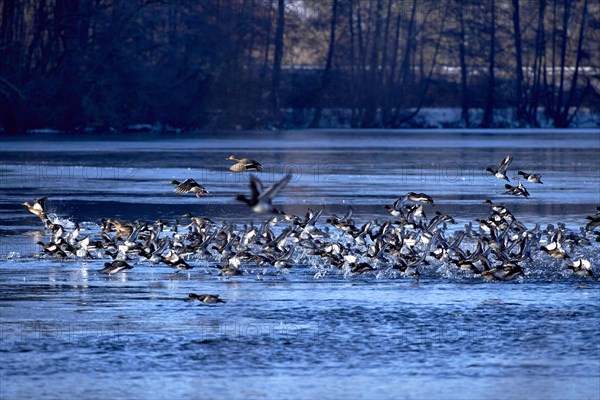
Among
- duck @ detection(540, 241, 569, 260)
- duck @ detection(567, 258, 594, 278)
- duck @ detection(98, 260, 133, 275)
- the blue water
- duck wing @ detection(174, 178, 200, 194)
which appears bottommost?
the blue water

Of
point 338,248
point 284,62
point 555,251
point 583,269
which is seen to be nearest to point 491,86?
point 284,62

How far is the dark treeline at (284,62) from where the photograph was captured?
5225 cm

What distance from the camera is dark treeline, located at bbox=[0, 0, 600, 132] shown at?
52250mm

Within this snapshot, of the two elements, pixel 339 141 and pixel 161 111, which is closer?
pixel 339 141

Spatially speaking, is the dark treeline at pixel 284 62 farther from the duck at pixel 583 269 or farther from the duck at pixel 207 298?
the duck at pixel 207 298

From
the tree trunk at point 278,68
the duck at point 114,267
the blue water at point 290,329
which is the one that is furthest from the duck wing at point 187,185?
the tree trunk at point 278,68

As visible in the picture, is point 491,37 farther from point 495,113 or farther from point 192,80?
point 192,80

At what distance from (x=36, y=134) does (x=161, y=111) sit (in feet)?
24.5

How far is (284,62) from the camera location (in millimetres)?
74500

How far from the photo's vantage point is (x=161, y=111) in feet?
179

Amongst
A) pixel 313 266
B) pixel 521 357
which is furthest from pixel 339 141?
pixel 521 357

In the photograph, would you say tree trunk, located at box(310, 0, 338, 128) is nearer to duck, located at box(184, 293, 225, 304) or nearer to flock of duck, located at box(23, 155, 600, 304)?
flock of duck, located at box(23, 155, 600, 304)

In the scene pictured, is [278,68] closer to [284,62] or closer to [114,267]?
[284,62]

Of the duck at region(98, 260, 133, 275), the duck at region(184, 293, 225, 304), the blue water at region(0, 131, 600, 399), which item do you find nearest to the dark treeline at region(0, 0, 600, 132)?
the blue water at region(0, 131, 600, 399)
